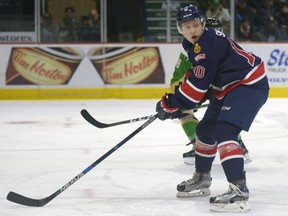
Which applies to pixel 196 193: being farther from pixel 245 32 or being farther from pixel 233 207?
pixel 245 32

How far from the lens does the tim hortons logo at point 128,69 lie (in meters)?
9.12

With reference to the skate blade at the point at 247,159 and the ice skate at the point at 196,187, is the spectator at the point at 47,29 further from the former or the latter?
the ice skate at the point at 196,187

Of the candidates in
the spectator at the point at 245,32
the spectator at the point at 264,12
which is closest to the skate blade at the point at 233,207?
the spectator at the point at 245,32

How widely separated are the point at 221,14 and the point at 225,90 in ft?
19.8

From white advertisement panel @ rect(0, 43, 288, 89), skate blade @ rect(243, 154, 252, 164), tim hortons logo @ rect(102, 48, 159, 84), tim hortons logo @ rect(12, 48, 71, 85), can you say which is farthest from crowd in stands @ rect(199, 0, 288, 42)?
skate blade @ rect(243, 154, 252, 164)

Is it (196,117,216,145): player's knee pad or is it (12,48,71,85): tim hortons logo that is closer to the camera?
(196,117,216,145): player's knee pad

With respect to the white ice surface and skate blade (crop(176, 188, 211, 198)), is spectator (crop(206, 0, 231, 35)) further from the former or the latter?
skate blade (crop(176, 188, 211, 198))

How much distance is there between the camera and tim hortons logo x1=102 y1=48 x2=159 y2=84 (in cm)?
912

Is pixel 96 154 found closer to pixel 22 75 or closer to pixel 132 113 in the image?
pixel 132 113

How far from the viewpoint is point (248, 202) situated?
12.5 feet

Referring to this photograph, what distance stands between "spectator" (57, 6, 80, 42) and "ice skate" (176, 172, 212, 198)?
5.55 metres

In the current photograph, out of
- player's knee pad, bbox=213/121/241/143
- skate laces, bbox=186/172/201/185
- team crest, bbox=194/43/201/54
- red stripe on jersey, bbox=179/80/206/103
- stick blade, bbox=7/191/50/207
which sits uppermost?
team crest, bbox=194/43/201/54

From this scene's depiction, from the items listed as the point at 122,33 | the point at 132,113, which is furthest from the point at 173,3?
the point at 132,113

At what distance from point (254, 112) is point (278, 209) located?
447mm
